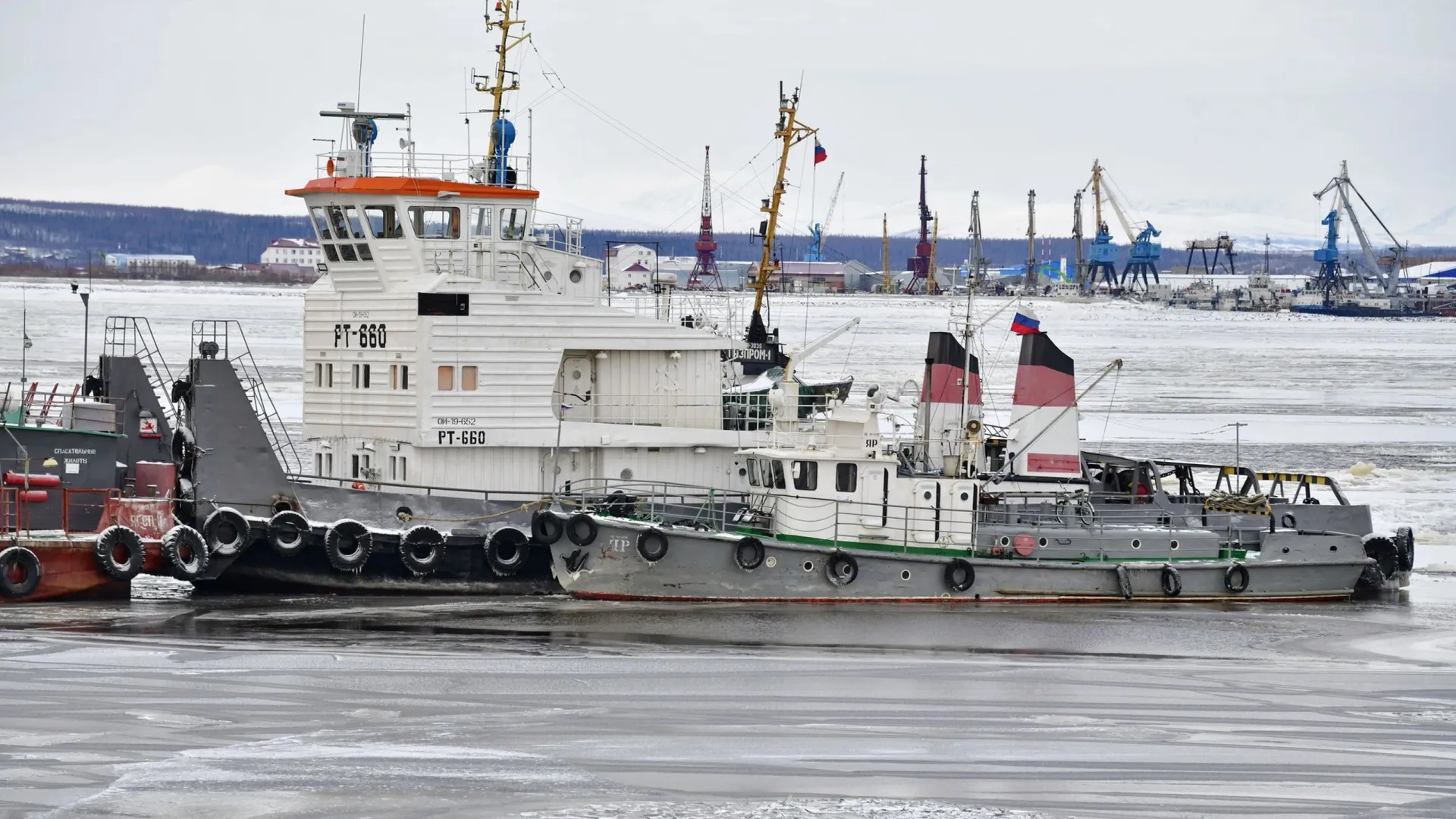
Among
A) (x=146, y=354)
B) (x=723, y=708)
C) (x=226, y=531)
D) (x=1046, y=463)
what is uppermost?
(x=146, y=354)

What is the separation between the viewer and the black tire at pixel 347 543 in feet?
66.8

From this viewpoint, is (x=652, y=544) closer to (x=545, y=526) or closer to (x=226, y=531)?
(x=545, y=526)

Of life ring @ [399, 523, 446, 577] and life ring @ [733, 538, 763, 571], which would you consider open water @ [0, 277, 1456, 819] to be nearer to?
life ring @ [399, 523, 446, 577]

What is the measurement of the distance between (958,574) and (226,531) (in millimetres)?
8663

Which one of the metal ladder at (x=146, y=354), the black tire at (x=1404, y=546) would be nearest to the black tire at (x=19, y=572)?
the metal ladder at (x=146, y=354)

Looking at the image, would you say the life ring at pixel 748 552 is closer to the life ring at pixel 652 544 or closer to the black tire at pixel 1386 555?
the life ring at pixel 652 544

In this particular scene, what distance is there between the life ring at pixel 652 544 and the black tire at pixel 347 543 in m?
3.15

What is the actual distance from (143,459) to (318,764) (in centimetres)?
1016

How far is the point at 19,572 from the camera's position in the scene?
1939 centimetres

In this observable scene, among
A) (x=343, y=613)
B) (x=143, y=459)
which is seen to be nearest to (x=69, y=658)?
(x=343, y=613)

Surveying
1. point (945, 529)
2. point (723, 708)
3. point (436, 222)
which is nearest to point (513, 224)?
point (436, 222)

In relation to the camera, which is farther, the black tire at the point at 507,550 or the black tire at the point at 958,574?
the black tire at the point at 958,574

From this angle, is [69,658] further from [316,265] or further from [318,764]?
[316,265]

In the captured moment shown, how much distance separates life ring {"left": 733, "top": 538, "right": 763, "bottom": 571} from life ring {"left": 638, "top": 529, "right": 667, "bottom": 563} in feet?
2.88
